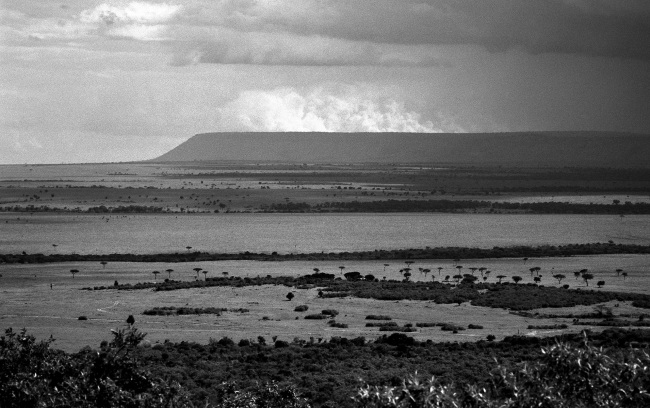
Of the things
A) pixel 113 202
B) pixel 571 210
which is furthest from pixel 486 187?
pixel 113 202

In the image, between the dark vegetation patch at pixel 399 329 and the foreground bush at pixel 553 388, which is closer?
the foreground bush at pixel 553 388

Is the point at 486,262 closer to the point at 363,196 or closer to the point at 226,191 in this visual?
the point at 363,196

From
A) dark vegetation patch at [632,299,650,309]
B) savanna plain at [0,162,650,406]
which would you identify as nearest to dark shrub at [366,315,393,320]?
savanna plain at [0,162,650,406]

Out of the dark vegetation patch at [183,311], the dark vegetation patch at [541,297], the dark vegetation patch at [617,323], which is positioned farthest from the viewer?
the dark vegetation patch at [541,297]

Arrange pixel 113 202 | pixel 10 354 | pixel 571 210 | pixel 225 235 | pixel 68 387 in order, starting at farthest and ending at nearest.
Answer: pixel 113 202
pixel 571 210
pixel 225 235
pixel 10 354
pixel 68 387

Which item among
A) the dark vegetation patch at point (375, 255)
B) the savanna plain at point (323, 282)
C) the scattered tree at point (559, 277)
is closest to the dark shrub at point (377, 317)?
the savanna plain at point (323, 282)

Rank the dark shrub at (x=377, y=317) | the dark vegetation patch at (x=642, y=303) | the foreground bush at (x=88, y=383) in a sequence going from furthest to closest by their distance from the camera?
the dark vegetation patch at (x=642, y=303)
the dark shrub at (x=377, y=317)
the foreground bush at (x=88, y=383)

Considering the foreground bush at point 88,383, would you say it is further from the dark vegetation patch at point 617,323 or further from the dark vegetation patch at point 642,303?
the dark vegetation patch at point 642,303
